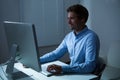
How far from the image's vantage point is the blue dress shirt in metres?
1.62

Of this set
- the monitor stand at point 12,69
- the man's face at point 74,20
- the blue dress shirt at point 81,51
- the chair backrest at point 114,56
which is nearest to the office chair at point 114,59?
the chair backrest at point 114,56

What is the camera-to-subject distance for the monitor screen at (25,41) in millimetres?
1261

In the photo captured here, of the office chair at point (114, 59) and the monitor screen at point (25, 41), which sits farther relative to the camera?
the office chair at point (114, 59)

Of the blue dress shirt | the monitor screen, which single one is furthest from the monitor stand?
the blue dress shirt

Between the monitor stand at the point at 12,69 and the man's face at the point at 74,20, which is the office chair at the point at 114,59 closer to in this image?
the man's face at the point at 74,20

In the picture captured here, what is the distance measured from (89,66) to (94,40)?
0.93ft

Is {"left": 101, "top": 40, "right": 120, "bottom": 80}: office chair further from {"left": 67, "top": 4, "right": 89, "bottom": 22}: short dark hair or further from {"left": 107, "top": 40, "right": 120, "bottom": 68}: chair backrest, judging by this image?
{"left": 67, "top": 4, "right": 89, "bottom": 22}: short dark hair

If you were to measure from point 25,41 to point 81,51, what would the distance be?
27.6 inches

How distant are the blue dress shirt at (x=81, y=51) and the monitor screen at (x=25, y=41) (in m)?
0.33

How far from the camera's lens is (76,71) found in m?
1.63

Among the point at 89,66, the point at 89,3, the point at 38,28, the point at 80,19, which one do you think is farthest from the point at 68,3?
the point at 89,66

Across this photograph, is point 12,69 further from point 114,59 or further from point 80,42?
point 114,59

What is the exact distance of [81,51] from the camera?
189 cm

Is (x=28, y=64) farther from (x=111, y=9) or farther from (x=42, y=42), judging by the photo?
(x=111, y=9)
